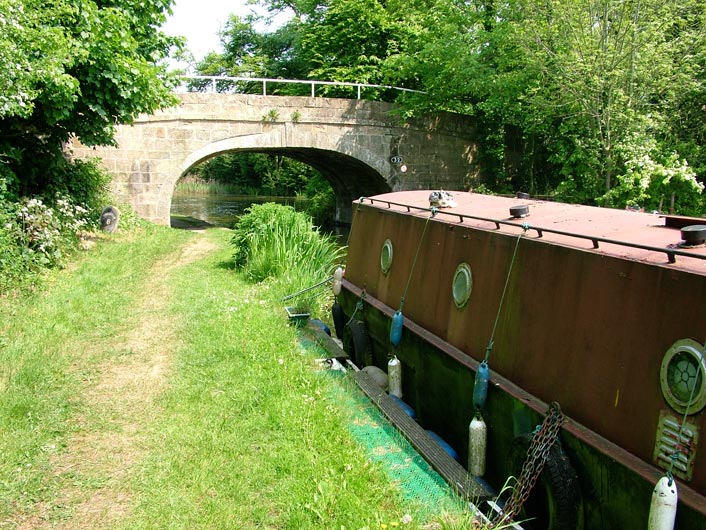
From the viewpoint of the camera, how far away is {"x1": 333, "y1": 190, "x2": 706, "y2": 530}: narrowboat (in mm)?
2738

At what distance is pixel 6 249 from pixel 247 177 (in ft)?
121

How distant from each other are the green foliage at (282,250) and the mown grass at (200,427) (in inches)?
57.9

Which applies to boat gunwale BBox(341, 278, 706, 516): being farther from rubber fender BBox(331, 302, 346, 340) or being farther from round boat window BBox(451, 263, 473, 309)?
rubber fender BBox(331, 302, 346, 340)

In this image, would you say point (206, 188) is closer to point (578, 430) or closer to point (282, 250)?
point (282, 250)

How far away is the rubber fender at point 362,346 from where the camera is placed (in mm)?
6430

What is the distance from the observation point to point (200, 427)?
14.0 feet

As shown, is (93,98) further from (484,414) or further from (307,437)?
(484,414)

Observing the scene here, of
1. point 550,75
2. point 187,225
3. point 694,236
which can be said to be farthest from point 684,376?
point 187,225

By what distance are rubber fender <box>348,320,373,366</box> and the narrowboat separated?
863 mm

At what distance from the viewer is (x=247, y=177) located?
43.5m

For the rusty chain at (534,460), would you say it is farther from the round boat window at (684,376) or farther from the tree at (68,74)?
the tree at (68,74)

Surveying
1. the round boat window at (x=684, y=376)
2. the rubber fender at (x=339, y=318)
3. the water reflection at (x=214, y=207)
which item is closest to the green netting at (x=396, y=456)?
the round boat window at (x=684, y=376)

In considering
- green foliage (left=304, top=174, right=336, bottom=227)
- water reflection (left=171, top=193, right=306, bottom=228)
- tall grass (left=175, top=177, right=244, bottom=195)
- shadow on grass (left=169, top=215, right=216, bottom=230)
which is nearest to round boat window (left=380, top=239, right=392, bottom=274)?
shadow on grass (left=169, top=215, right=216, bottom=230)

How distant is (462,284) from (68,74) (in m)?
5.98
